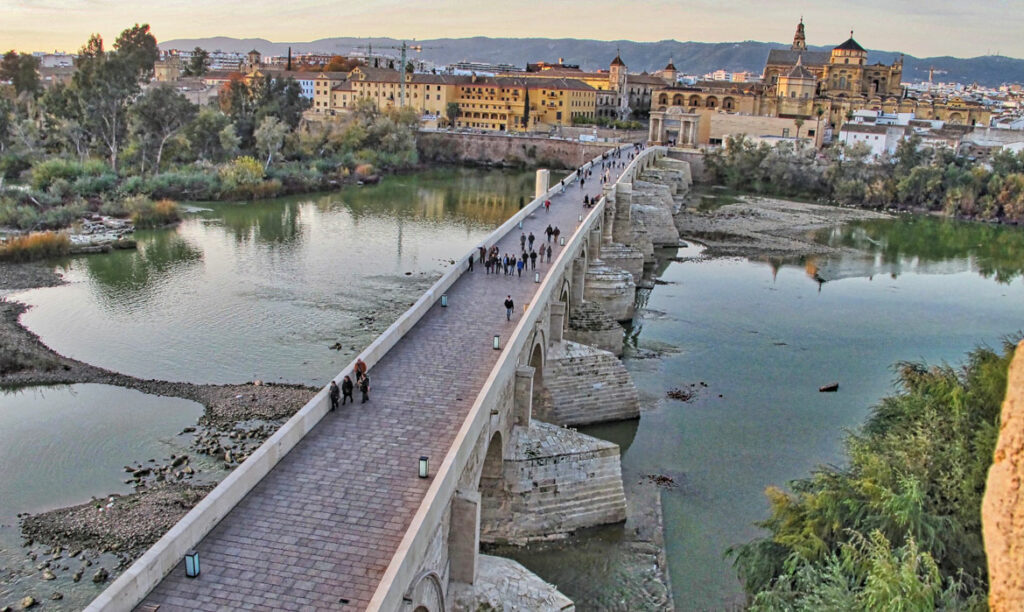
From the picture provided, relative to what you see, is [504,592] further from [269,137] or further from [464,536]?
[269,137]

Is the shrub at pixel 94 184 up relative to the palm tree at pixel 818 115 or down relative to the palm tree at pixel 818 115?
down

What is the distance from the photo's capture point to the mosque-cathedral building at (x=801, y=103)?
65.4 meters

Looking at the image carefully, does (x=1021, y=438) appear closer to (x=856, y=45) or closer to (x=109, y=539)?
(x=109, y=539)

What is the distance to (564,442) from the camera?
44.4 feet

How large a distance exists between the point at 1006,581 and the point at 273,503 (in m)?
6.93

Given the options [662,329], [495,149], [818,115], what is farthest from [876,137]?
[662,329]

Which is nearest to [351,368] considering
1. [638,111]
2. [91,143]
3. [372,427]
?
[372,427]

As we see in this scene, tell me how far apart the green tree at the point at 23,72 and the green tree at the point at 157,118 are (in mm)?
21611

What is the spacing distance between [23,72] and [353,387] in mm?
62131

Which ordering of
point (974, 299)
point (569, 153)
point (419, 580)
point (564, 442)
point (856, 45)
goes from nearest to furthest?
point (419, 580)
point (564, 442)
point (974, 299)
point (569, 153)
point (856, 45)

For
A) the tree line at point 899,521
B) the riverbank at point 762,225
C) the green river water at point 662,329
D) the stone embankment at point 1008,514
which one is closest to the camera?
the stone embankment at point 1008,514

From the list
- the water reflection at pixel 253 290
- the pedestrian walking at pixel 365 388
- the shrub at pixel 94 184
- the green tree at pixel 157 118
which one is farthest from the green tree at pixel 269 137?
the pedestrian walking at pixel 365 388

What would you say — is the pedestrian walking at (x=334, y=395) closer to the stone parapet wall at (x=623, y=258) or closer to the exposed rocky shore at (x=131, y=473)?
the exposed rocky shore at (x=131, y=473)

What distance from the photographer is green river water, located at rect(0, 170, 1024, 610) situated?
1466 centimetres
